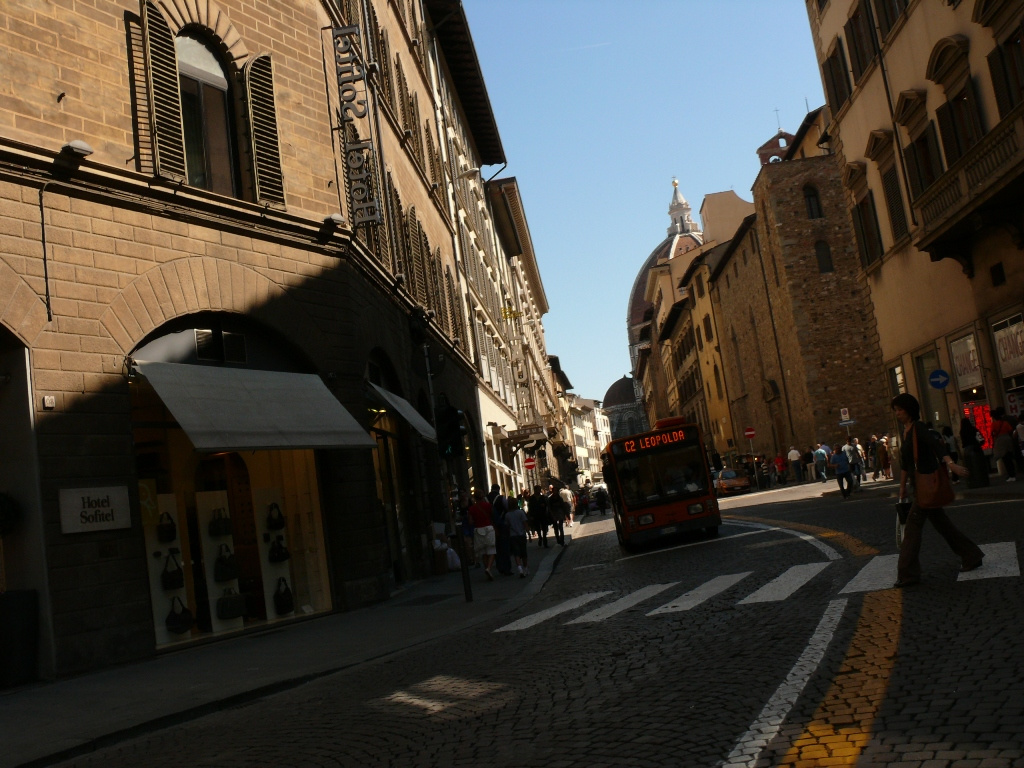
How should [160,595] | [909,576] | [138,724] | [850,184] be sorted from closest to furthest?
[138,724]
[909,576]
[160,595]
[850,184]

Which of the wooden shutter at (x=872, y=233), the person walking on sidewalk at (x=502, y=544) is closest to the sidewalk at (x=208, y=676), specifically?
the person walking on sidewalk at (x=502, y=544)

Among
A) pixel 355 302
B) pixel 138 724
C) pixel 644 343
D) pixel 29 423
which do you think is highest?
pixel 644 343

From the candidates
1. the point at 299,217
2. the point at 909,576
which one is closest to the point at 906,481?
the point at 909,576

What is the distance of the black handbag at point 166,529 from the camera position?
13586 mm

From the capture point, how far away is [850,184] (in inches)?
1187

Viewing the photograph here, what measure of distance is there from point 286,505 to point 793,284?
37178 mm

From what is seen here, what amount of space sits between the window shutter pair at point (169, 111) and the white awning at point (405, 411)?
159 inches

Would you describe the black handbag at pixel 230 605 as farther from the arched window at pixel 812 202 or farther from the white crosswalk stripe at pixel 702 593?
the arched window at pixel 812 202

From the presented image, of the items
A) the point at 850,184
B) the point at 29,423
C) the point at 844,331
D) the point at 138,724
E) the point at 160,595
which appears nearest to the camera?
the point at 138,724

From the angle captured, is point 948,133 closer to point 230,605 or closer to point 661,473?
point 661,473

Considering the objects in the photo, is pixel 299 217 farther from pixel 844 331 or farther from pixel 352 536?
pixel 844 331

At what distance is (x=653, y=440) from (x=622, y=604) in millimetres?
11052

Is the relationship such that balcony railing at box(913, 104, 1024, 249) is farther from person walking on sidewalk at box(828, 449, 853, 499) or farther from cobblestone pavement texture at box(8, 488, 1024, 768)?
cobblestone pavement texture at box(8, 488, 1024, 768)

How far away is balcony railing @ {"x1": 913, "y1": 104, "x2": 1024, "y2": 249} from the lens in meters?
18.8
